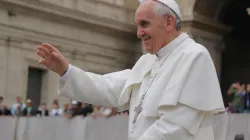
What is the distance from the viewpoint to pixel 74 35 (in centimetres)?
2944

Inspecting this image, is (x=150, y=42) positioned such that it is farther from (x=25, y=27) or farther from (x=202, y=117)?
(x=25, y=27)

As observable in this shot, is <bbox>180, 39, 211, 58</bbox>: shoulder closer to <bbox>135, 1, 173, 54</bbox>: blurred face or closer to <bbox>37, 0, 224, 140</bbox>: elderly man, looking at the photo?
<bbox>37, 0, 224, 140</bbox>: elderly man

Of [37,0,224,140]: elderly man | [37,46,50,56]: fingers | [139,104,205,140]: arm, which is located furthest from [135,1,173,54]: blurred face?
[37,46,50,56]: fingers

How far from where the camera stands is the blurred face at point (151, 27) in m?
3.96

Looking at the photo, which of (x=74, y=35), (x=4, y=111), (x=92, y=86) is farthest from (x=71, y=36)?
(x=92, y=86)

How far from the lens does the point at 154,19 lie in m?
3.96

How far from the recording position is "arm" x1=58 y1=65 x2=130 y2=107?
4.29 metres

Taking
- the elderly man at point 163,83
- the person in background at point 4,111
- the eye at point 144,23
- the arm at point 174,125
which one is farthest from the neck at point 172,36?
the person in background at point 4,111

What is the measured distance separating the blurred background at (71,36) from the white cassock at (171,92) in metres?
18.0

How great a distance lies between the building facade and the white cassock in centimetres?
2209

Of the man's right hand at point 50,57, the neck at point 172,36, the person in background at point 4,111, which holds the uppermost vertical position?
the neck at point 172,36

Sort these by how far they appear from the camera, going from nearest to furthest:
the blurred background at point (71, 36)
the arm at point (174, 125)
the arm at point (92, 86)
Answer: the arm at point (174, 125) → the arm at point (92, 86) → the blurred background at point (71, 36)

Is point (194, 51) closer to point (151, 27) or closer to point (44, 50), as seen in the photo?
point (151, 27)

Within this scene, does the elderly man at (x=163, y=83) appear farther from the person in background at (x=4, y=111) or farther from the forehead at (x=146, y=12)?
the person in background at (x=4, y=111)
